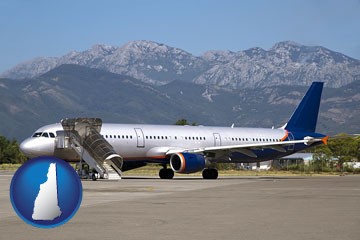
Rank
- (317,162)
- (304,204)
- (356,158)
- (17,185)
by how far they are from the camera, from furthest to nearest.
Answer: (356,158) < (317,162) < (304,204) < (17,185)

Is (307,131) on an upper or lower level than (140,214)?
upper

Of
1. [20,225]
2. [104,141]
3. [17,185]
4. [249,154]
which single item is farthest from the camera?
[249,154]

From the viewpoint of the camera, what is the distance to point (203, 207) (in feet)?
68.5

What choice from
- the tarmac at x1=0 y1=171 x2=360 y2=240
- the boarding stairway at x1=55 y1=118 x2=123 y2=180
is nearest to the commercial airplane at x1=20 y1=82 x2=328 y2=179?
the boarding stairway at x1=55 y1=118 x2=123 y2=180

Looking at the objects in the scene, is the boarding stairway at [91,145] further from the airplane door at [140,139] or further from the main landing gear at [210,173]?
the main landing gear at [210,173]

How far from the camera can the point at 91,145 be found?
A: 44531 mm

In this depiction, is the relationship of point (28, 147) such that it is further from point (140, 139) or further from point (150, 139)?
point (150, 139)

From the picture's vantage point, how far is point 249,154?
51.8 metres

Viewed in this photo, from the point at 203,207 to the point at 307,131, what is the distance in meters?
38.6

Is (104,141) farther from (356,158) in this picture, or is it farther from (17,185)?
(356,158)

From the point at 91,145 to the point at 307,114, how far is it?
19872 millimetres

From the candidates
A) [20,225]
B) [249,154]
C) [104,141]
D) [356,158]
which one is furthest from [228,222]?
[356,158]

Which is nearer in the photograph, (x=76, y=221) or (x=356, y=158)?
(x=76, y=221)

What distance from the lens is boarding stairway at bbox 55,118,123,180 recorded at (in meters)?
42.8
